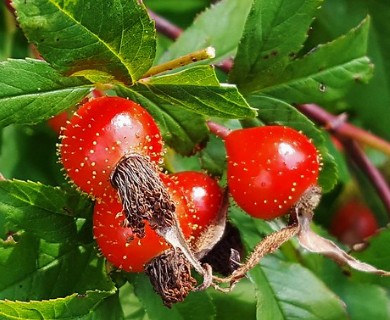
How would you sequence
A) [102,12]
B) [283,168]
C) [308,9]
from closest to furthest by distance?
[102,12] < [283,168] < [308,9]

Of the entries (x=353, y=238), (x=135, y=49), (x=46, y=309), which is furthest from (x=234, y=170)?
(x=353, y=238)

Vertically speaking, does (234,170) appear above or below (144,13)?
below

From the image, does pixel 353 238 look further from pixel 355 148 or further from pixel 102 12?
pixel 102 12

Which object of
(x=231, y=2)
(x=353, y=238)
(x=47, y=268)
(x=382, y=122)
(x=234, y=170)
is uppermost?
(x=231, y=2)

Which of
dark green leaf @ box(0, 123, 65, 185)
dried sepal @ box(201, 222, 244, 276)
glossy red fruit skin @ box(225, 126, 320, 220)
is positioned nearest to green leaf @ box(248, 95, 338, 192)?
glossy red fruit skin @ box(225, 126, 320, 220)

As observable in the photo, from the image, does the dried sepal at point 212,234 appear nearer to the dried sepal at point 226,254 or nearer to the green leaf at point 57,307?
the dried sepal at point 226,254

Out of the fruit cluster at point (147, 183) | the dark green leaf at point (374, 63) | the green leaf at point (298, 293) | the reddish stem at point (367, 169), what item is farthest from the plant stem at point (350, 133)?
the fruit cluster at point (147, 183)

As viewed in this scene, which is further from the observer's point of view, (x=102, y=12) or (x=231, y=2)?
(x=231, y=2)
